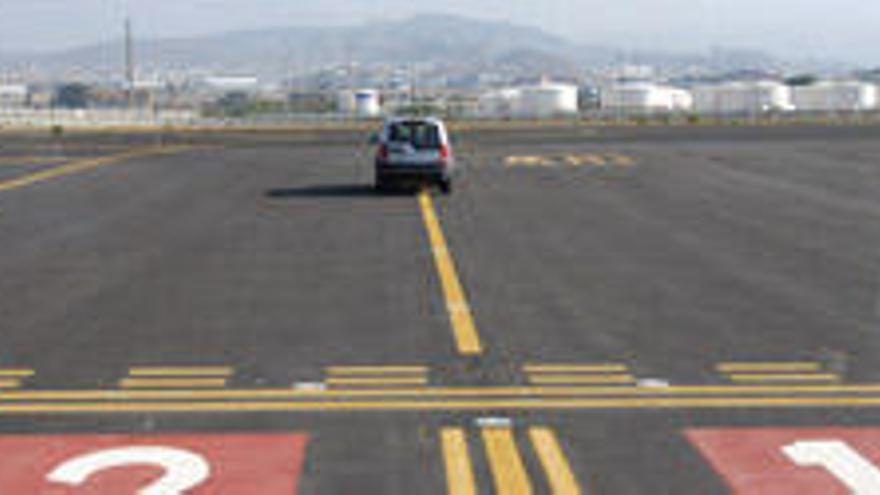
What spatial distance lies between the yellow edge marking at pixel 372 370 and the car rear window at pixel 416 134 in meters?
16.2

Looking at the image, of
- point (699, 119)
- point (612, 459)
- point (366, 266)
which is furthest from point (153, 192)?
point (699, 119)

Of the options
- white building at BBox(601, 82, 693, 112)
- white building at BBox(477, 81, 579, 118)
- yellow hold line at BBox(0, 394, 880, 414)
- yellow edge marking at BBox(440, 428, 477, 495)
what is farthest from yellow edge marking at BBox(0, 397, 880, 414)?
white building at BBox(601, 82, 693, 112)

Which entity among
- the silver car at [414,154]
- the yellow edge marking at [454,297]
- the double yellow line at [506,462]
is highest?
the silver car at [414,154]

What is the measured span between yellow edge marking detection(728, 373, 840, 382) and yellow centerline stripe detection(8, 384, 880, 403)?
0.21 meters

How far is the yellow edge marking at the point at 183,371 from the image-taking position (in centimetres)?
929

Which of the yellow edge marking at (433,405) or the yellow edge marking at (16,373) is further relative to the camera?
the yellow edge marking at (16,373)

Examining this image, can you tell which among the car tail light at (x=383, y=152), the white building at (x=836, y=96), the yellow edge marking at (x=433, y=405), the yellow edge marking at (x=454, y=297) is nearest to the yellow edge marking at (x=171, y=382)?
the yellow edge marking at (x=433, y=405)

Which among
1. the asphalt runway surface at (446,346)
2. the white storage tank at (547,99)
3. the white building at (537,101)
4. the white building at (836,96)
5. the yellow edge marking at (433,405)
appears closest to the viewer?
the asphalt runway surface at (446,346)

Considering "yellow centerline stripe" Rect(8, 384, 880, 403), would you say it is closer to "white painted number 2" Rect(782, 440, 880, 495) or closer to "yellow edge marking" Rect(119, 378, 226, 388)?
"yellow edge marking" Rect(119, 378, 226, 388)

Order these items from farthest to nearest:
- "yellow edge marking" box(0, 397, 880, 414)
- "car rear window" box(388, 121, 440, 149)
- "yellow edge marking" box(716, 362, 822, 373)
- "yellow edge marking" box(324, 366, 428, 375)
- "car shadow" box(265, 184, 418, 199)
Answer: "car shadow" box(265, 184, 418, 199) < "car rear window" box(388, 121, 440, 149) < "yellow edge marking" box(716, 362, 822, 373) < "yellow edge marking" box(324, 366, 428, 375) < "yellow edge marking" box(0, 397, 880, 414)

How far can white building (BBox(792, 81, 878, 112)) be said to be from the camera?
142 metres

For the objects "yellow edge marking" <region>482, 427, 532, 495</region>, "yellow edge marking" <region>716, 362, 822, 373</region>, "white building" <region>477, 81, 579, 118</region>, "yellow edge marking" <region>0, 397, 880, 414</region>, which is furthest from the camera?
"white building" <region>477, 81, 579, 118</region>

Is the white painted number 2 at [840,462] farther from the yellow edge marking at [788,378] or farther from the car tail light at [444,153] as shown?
the car tail light at [444,153]

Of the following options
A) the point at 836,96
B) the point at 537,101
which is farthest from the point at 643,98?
the point at 836,96
